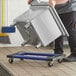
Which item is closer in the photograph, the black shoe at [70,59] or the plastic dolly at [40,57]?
the plastic dolly at [40,57]

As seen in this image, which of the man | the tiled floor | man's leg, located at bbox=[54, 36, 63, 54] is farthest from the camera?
man's leg, located at bbox=[54, 36, 63, 54]

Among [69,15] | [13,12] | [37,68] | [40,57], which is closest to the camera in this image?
[37,68]

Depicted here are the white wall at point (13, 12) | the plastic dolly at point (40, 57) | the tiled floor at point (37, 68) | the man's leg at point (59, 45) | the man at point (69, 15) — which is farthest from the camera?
the white wall at point (13, 12)

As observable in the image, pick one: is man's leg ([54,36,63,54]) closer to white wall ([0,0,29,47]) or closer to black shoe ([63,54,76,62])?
black shoe ([63,54,76,62])

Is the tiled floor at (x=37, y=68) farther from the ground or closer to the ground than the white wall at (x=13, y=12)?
closer to the ground

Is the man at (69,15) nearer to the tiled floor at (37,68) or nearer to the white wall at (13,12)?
the tiled floor at (37,68)

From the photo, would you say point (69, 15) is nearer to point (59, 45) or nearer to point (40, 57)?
point (59, 45)

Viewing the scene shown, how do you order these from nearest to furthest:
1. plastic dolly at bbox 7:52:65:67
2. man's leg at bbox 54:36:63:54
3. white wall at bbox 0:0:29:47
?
1. plastic dolly at bbox 7:52:65:67
2. man's leg at bbox 54:36:63:54
3. white wall at bbox 0:0:29:47

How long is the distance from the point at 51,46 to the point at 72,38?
1.22 meters

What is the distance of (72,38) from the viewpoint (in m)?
3.48

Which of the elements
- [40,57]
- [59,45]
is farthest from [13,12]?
[40,57]

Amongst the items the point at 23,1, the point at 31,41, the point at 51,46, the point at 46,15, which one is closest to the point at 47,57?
the point at 31,41

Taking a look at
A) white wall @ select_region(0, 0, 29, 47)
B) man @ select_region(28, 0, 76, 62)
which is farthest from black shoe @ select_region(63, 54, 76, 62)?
white wall @ select_region(0, 0, 29, 47)

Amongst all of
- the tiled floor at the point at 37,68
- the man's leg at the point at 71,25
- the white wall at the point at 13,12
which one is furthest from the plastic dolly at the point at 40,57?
the white wall at the point at 13,12
